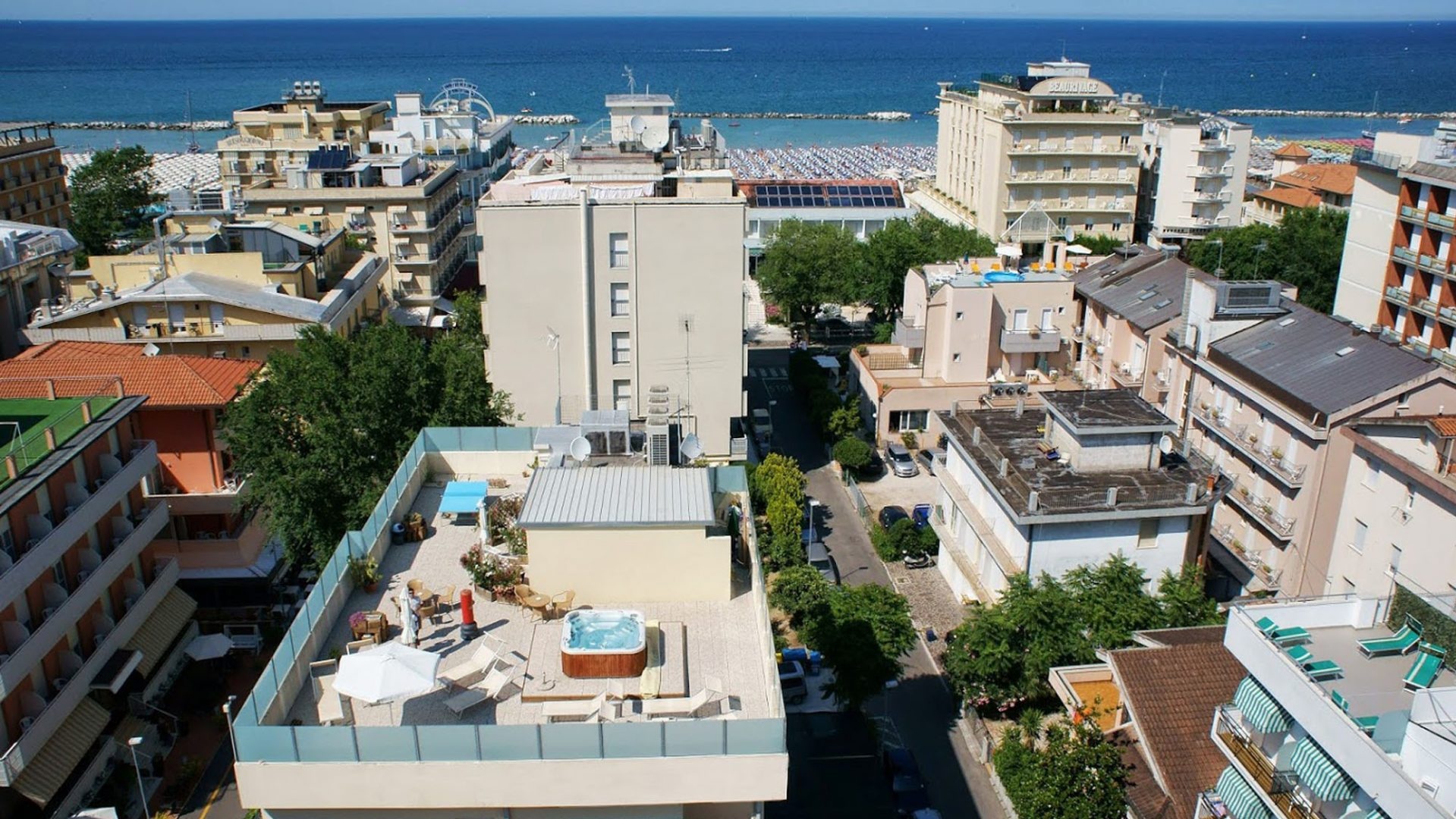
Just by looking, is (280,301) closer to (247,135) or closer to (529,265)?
(529,265)

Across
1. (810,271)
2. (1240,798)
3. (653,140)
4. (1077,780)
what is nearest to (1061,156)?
(810,271)

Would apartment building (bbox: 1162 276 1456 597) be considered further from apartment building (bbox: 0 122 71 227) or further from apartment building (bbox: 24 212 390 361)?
apartment building (bbox: 0 122 71 227)

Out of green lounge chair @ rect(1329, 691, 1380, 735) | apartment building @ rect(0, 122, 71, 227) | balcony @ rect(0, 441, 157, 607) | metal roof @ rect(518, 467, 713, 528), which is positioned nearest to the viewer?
green lounge chair @ rect(1329, 691, 1380, 735)

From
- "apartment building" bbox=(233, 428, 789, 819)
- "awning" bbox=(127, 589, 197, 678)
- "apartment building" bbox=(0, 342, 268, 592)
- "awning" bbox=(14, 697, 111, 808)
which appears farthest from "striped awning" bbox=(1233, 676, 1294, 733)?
"apartment building" bbox=(0, 342, 268, 592)

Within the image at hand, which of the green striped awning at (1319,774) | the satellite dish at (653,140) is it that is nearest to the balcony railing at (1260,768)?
the green striped awning at (1319,774)

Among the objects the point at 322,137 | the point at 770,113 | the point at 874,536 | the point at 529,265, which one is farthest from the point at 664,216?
the point at 770,113

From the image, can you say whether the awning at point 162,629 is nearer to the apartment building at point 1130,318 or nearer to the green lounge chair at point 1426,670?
the green lounge chair at point 1426,670
